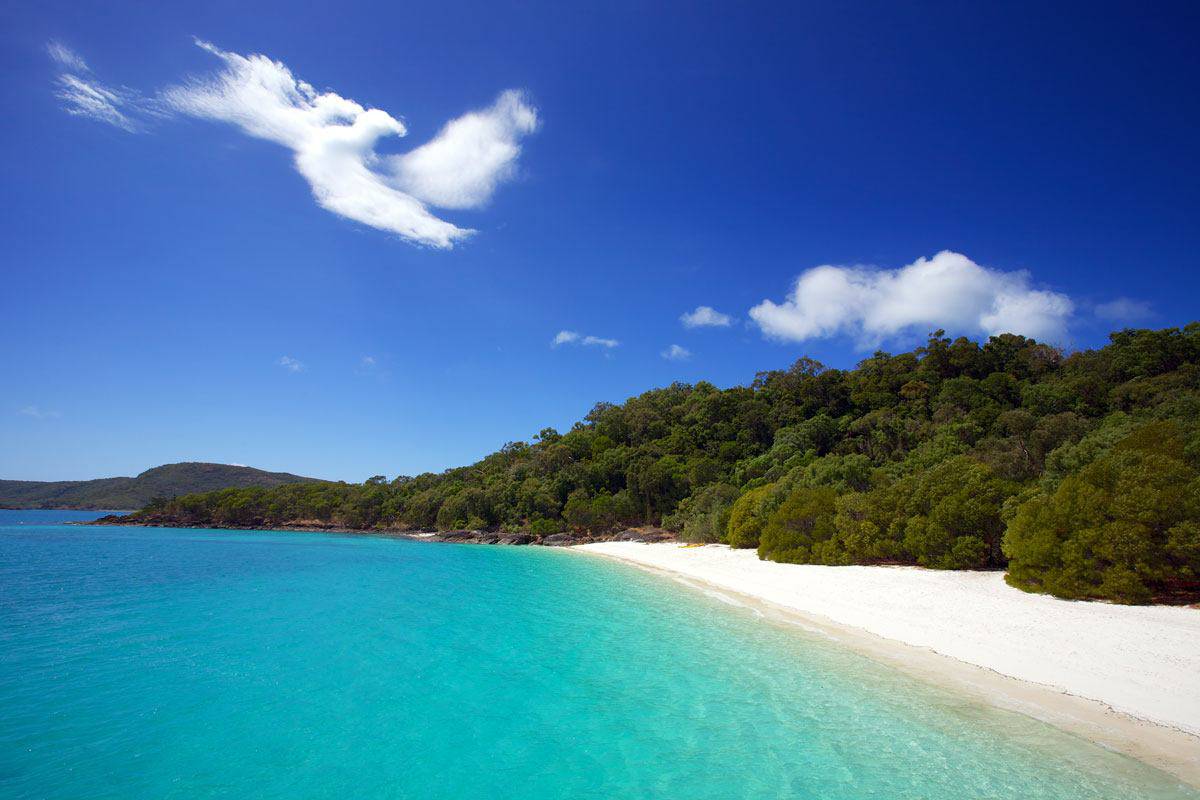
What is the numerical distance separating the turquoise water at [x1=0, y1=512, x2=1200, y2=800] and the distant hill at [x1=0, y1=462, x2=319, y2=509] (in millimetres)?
146287

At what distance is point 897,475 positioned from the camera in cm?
3919

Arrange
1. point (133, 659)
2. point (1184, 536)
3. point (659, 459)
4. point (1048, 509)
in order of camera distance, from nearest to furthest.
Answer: point (133, 659) < point (1184, 536) < point (1048, 509) < point (659, 459)

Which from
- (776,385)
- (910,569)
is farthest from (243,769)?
(776,385)

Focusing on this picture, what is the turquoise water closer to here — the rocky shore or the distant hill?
the rocky shore

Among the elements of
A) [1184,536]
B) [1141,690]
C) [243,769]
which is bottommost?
[243,769]

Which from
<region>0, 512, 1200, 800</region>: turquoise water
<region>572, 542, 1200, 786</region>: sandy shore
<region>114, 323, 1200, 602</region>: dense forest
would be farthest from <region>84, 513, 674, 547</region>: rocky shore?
<region>0, 512, 1200, 800</region>: turquoise water

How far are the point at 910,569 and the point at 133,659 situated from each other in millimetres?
27871

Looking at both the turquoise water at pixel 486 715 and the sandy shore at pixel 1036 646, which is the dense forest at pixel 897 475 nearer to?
the sandy shore at pixel 1036 646

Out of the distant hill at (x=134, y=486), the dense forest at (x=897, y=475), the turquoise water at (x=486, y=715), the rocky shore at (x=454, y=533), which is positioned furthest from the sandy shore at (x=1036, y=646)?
the distant hill at (x=134, y=486)

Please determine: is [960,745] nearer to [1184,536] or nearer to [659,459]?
[1184,536]

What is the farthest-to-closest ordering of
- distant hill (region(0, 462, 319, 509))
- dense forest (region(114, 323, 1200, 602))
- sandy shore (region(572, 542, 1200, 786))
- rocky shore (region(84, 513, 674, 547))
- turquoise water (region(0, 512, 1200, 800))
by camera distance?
distant hill (region(0, 462, 319, 509)) → rocky shore (region(84, 513, 674, 547)) → dense forest (region(114, 323, 1200, 602)) → sandy shore (region(572, 542, 1200, 786)) → turquoise water (region(0, 512, 1200, 800))

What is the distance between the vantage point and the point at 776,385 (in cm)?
8800

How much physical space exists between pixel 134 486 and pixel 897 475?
202174 millimetres

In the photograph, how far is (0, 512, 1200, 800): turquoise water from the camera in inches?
307
